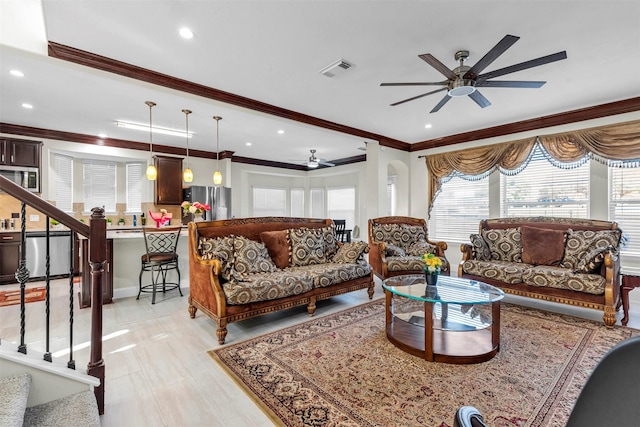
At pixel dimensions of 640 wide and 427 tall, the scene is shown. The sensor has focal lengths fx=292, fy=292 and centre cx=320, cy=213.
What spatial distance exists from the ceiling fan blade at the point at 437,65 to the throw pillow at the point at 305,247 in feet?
7.84

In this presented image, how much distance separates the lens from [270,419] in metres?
1.72

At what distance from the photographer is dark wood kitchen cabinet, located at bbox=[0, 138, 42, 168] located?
4910 millimetres

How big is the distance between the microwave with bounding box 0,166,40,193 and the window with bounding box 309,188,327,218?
6525mm

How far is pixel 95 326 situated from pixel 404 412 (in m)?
1.92

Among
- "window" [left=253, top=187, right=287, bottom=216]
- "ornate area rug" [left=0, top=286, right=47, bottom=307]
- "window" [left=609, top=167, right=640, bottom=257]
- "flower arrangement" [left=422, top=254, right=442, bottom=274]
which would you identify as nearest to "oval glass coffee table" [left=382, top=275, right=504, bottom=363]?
"flower arrangement" [left=422, top=254, right=442, bottom=274]

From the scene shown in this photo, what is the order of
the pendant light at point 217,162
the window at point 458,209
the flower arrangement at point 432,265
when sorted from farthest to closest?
1. the window at point 458,209
2. the pendant light at point 217,162
3. the flower arrangement at point 432,265

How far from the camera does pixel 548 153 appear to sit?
4613mm

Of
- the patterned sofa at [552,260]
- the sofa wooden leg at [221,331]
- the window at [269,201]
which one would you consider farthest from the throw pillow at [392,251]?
the window at [269,201]

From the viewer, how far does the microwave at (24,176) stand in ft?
16.3

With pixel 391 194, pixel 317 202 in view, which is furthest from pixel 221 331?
pixel 317 202

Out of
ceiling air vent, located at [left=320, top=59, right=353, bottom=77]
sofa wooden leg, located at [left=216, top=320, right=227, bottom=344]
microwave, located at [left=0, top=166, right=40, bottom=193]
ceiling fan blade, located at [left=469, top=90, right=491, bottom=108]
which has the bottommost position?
sofa wooden leg, located at [left=216, top=320, right=227, bottom=344]

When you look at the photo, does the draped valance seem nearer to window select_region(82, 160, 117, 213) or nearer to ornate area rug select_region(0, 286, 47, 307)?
ornate area rug select_region(0, 286, 47, 307)

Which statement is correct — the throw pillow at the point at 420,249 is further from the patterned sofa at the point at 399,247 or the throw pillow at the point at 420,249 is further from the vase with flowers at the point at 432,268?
the vase with flowers at the point at 432,268

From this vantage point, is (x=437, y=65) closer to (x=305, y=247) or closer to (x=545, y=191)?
(x=305, y=247)
